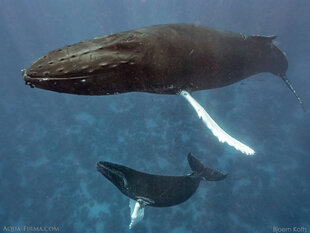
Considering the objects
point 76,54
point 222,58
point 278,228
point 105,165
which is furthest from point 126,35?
point 278,228

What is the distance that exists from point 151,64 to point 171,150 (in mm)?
13763

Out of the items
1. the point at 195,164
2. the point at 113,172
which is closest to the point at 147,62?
the point at 113,172

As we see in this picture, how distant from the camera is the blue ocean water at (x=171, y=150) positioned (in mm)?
14219

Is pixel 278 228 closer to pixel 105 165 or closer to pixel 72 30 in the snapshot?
pixel 105 165

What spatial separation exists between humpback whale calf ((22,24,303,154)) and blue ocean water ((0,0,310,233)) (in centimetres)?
1116

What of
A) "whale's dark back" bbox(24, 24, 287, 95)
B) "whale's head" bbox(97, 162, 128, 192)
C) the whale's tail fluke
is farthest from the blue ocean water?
"whale's dark back" bbox(24, 24, 287, 95)

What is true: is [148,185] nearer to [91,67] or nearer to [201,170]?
[201,170]

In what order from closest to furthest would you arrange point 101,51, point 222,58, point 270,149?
point 101,51 → point 222,58 → point 270,149

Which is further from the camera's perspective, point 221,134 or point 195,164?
point 195,164

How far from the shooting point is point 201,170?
939 cm

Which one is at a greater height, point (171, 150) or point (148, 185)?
point (148, 185)

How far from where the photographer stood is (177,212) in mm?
14656

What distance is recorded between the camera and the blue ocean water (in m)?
14.2

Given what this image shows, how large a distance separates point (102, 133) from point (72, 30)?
35032 millimetres
